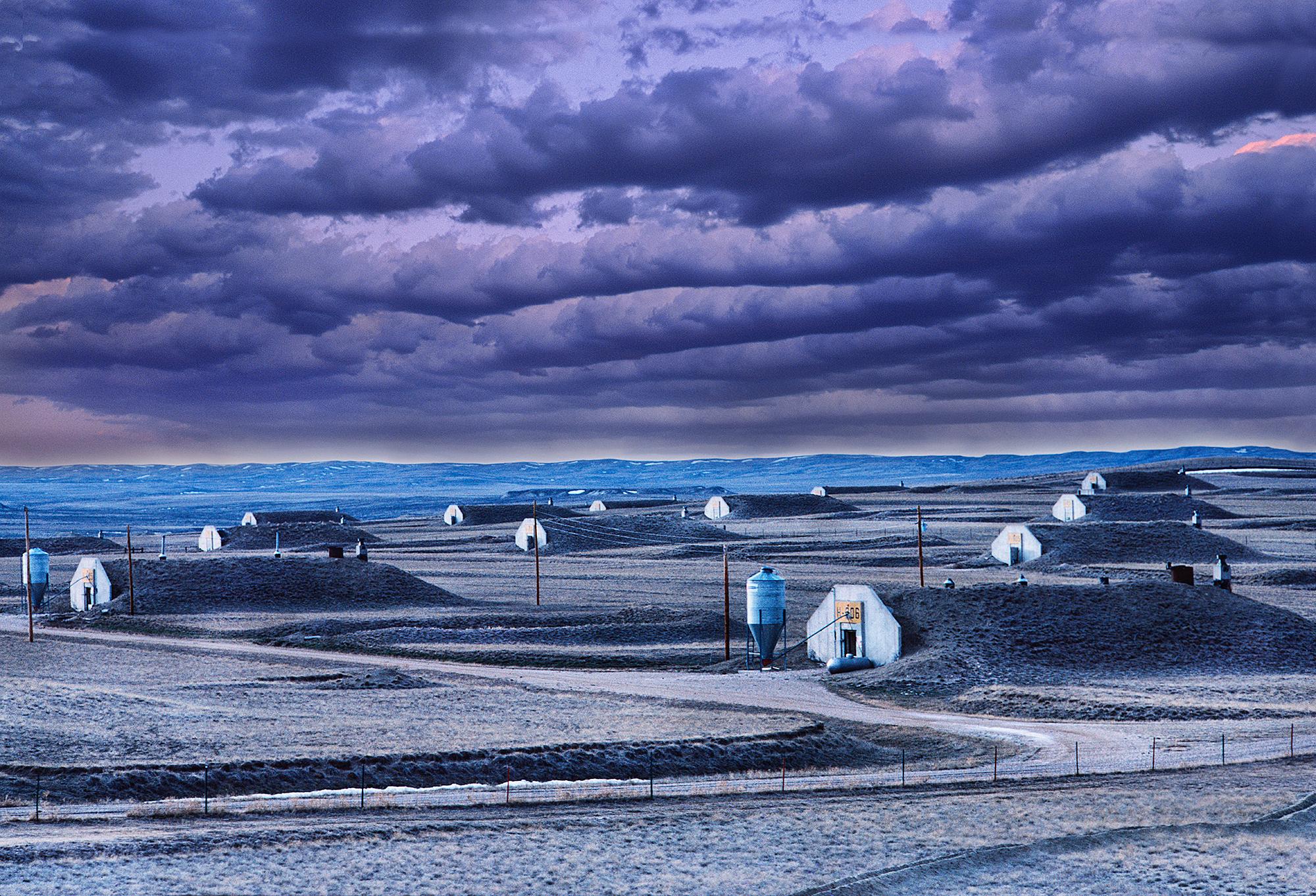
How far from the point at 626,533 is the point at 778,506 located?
35999mm

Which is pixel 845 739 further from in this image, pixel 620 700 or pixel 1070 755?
pixel 620 700

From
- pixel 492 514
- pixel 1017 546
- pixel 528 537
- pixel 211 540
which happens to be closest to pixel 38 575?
pixel 211 540

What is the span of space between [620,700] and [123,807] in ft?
64.1

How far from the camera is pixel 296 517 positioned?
160250mm

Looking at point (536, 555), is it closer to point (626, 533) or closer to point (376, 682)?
point (626, 533)

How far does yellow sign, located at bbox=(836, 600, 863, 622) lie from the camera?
5347cm

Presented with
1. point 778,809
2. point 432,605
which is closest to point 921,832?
point 778,809

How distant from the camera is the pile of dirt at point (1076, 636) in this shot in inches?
1892

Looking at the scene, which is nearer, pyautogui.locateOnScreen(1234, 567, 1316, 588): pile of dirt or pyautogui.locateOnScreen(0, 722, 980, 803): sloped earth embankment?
pyautogui.locateOnScreen(0, 722, 980, 803): sloped earth embankment

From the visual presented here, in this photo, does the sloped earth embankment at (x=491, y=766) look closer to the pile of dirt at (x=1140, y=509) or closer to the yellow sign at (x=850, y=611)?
the yellow sign at (x=850, y=611)

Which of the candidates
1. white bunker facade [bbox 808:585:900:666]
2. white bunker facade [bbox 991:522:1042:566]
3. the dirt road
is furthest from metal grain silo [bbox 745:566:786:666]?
white bunker facade [bbox 991:522:1042:566]

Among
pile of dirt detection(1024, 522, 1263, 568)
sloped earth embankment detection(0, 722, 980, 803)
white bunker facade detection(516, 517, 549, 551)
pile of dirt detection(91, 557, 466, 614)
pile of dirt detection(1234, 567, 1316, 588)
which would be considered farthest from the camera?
white bunker facade detection(516, 517, 549, 551)

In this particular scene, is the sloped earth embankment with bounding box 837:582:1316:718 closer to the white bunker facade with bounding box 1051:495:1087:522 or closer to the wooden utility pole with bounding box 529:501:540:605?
the wooden utility pole with bounding box 529:501:540:605

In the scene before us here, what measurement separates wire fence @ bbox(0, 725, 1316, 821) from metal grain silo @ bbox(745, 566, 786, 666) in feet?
56.4
